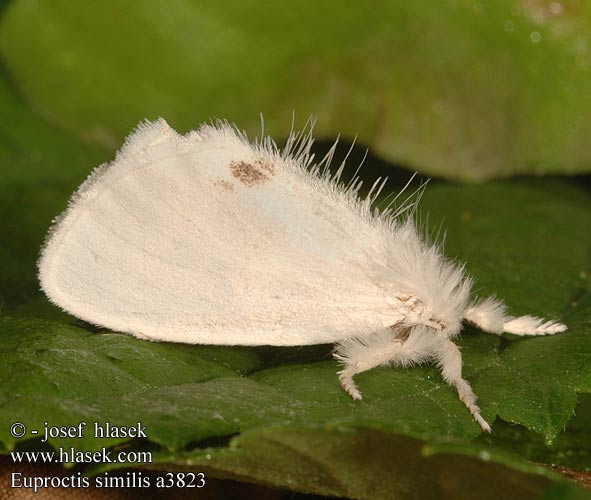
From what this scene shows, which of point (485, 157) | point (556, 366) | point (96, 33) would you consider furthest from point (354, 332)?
point (96, 33)

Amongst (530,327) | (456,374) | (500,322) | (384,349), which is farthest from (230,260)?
(530,327)

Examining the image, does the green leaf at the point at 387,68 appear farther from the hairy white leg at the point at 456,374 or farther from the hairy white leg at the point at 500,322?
the hairy white leg at the point at 456,374

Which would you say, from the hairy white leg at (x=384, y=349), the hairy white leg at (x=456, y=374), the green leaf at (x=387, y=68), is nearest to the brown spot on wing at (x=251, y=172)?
the hairy white leg at (x=384, y=349)

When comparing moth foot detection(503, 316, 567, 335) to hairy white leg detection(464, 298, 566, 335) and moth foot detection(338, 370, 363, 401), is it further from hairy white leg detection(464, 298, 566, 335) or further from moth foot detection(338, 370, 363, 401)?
moth foot detection(338, 370, 363, 401)

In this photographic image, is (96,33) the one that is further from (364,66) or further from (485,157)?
(485,157)

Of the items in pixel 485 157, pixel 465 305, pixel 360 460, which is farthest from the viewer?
pixel 485 157

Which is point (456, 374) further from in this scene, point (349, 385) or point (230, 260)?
point (230, 260)
